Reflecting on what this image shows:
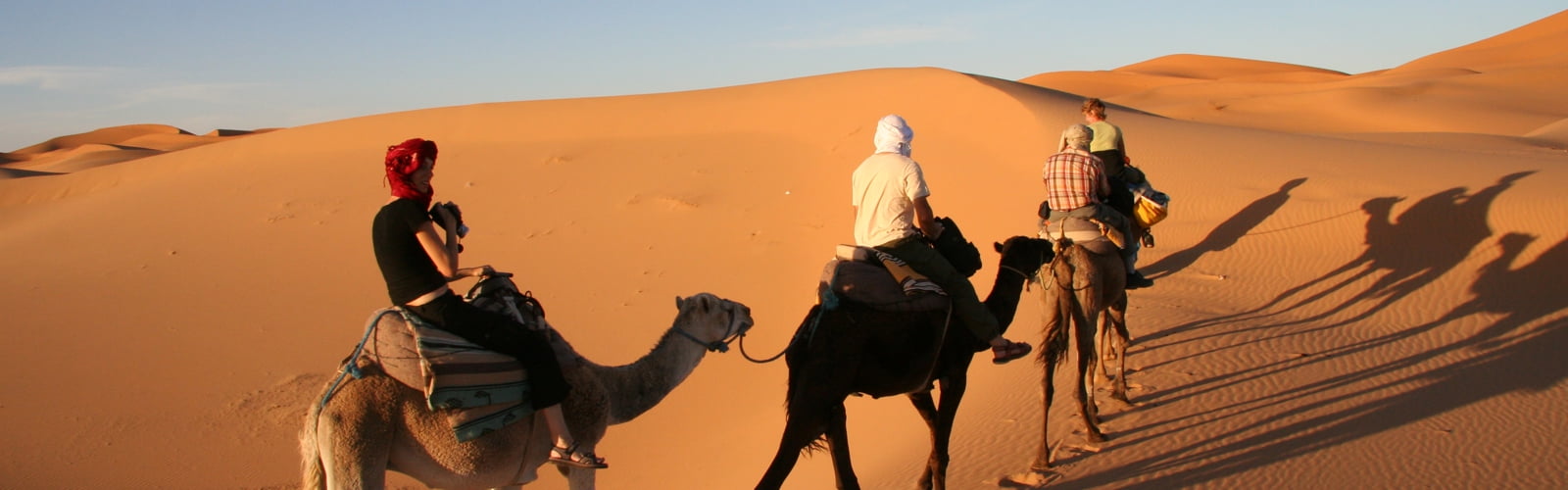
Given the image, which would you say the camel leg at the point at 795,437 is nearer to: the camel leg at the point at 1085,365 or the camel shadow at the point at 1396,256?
the camel leg at the point at 1085,365

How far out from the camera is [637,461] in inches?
443

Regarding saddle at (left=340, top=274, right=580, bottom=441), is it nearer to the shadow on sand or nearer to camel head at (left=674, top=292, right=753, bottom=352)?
camel head at (left=674, top=292, right=753, bottom=352)

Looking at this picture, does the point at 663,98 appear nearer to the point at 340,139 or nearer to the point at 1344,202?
the point at 340,139

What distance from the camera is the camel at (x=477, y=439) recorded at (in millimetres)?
4758

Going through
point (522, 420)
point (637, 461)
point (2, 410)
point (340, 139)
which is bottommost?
point (637, 461)

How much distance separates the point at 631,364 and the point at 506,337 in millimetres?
1411

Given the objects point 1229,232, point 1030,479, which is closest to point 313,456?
point 1030,479

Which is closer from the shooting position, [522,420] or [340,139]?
[522,420]

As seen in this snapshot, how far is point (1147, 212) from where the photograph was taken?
1035 cm

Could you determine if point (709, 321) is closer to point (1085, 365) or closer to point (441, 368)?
point (441, 368)

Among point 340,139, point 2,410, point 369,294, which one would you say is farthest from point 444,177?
point 2,410

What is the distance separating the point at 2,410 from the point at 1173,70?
296 feet

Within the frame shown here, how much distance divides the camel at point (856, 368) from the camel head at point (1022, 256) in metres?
0.60

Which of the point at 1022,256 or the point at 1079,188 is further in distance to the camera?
the point at 1079,188
